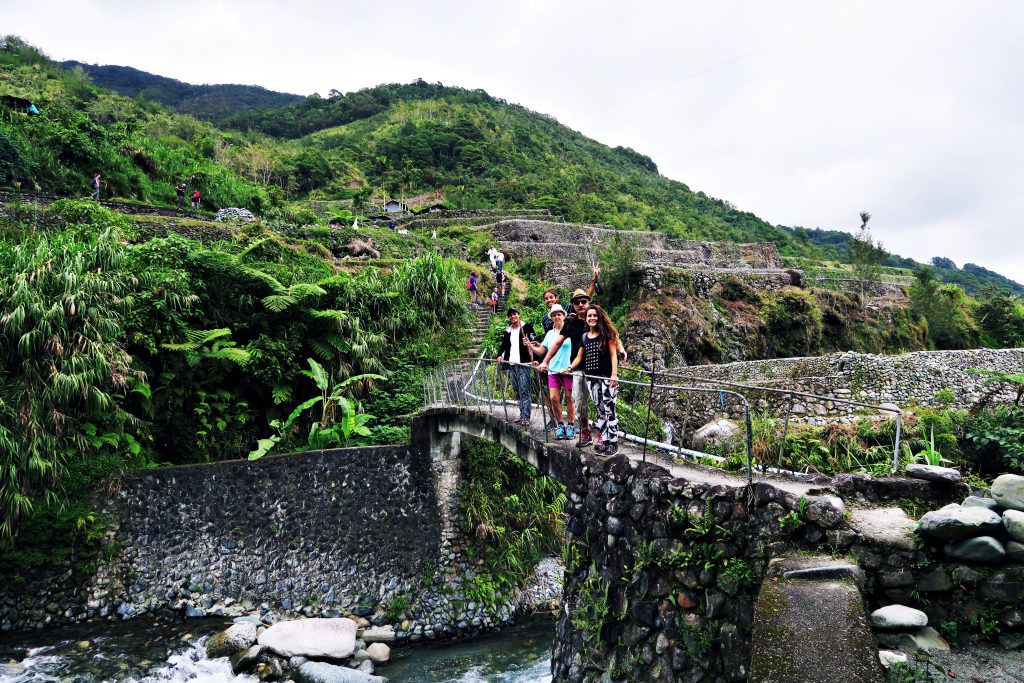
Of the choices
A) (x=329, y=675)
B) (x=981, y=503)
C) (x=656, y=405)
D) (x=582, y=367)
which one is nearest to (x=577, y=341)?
(x=582, y=367)

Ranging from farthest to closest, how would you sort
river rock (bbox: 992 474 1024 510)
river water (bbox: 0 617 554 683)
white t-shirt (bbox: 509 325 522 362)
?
1. white t-shirt (bbox: 509 325 522 362)
2. river water (bbox: 0 617 554 683)
3. river rock (bbox: 992 474 1024 510)

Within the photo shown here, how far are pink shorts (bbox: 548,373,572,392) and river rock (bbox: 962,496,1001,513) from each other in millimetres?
4054

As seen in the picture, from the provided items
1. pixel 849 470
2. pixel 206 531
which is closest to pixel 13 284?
pixel 206 531

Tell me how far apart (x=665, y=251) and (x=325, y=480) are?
22534mm

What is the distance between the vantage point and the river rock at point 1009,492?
4.34m

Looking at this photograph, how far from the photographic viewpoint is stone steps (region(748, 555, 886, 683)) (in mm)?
3613

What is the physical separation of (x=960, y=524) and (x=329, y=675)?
867 centimetres

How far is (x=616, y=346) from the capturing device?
6992 millimetres

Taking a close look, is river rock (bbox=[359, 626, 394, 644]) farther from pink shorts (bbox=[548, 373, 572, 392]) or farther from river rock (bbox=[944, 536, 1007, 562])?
river rock (bbox=[944, 536, 1007, 562])

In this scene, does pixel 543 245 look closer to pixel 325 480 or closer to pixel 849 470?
pixel 325 480

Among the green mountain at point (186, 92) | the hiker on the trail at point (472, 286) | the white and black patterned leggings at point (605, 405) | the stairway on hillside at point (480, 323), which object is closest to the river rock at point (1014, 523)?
the white and black patterned leggings at point (605, 405)

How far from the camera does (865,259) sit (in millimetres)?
27547

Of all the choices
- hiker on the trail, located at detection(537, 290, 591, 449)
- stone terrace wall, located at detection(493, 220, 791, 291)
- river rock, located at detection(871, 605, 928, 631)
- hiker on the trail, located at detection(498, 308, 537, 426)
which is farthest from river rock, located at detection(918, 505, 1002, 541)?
stone terrace wall, located at detection(493, 220, 791, 291)

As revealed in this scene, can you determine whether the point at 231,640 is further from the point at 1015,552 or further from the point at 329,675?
the point at 1015,552
